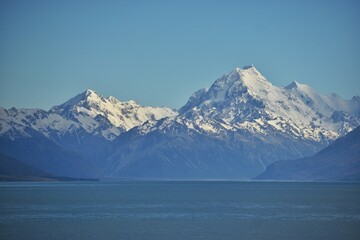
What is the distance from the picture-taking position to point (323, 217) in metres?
174

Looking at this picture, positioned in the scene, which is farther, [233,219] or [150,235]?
[233,219]

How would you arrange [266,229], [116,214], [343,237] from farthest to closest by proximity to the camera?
[116,214] → [266,229] → [343,237]

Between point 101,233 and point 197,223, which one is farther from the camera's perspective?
point 197,223

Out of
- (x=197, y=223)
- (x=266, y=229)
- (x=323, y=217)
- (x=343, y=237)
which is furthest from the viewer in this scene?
(x=323, y=217)

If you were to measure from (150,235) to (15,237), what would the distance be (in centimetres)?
2327

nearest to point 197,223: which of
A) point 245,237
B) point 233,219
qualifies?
point 233,219

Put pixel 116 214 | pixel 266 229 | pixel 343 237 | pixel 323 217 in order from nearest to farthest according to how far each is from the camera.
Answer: pixel 343 237 → pixel 266 229 → pixel 323 217 → pixel 116 214

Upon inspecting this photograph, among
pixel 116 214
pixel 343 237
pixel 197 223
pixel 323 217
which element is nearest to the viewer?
pixel 343 237

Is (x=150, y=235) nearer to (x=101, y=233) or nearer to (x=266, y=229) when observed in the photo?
(x=101, y=233)

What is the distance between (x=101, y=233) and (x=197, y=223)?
1022 inches

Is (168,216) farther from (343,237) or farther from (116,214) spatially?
(343,237)

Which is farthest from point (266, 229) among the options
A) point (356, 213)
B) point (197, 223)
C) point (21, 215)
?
point (21, 215)

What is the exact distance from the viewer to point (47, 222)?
164 m

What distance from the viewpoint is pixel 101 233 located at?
142750 mm
